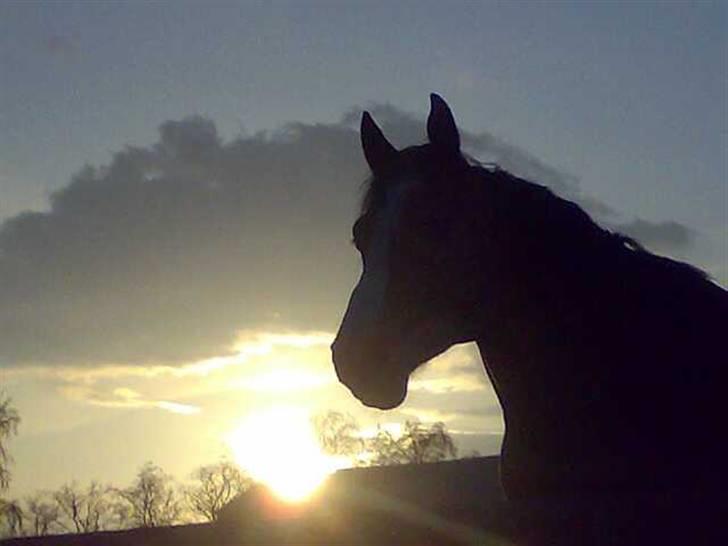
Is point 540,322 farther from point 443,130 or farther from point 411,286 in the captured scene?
point 443,130

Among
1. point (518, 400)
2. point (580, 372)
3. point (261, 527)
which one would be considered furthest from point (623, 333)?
point (261, 527)

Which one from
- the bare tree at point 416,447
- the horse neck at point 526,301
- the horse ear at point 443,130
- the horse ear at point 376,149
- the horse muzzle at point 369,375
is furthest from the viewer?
the bare tree at point 416,447

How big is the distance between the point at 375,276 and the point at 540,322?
1.94 ft

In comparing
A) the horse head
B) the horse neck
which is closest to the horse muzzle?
the horse head

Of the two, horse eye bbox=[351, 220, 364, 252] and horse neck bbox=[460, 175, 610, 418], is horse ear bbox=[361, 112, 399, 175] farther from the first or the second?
horse neck bbox=[460, 175, 610, 418]

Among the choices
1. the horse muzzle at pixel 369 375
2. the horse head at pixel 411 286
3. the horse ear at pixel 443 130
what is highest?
the horse ear at pixel 443 130

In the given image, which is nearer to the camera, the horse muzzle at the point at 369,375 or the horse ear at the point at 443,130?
the horse muzzle at the point at 369,375

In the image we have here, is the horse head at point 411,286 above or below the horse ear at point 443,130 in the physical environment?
below

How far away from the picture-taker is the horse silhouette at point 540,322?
360cm

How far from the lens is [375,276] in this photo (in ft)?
13.5

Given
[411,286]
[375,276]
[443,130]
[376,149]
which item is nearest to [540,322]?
[411,286]

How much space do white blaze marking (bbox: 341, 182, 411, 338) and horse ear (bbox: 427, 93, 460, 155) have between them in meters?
0.20

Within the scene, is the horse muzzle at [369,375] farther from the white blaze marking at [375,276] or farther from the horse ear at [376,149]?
the horse ear at [376,149]

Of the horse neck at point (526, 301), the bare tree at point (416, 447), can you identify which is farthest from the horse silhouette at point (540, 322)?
the bare tree at point (416, 447)
